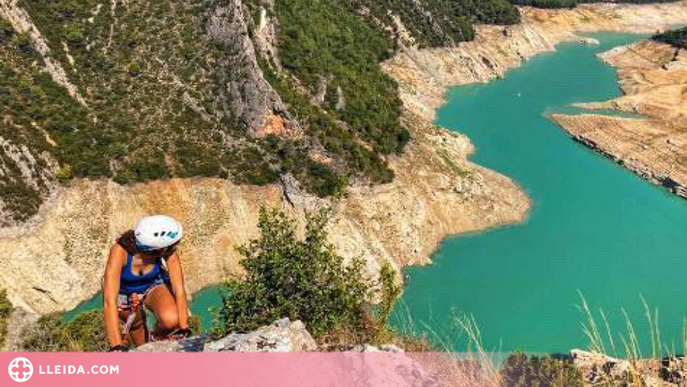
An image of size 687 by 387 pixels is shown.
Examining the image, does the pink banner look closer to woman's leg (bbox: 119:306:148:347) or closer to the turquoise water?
woman's leg (bbox: 119:306:148:347)

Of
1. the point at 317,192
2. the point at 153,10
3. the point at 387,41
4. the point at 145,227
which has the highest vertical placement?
the point at 153,10

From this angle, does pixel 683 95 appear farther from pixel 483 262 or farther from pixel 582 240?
pixel 483 262

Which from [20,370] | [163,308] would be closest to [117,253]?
[163,308]

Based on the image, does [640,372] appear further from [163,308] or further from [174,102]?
[174,102]

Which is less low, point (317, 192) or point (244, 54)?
point (244, 54)

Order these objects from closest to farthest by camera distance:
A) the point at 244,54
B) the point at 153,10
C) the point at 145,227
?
1. the point at 145,227
2. the point at 244,54
3. the point at 153,10

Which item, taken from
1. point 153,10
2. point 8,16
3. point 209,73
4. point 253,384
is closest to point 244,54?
point 209,73

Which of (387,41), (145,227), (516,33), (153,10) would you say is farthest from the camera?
(516,33)
